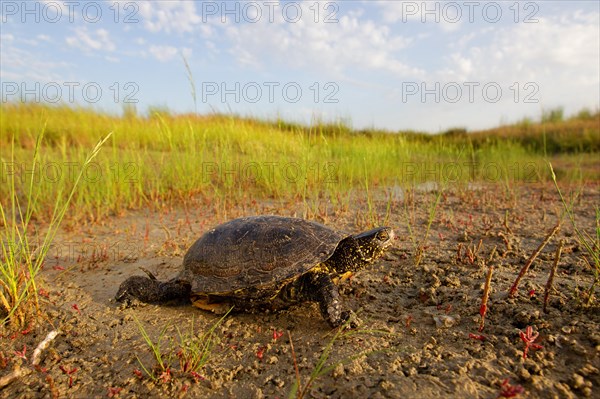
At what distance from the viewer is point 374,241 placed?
2529 mm

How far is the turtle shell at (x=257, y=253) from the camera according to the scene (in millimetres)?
2410

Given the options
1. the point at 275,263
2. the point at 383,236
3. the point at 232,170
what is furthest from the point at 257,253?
the point at 232,170

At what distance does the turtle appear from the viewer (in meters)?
2.40

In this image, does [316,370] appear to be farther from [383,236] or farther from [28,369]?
[28,369]

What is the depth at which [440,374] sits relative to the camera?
5.98ft

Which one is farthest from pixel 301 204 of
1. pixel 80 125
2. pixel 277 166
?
pixel 80 125

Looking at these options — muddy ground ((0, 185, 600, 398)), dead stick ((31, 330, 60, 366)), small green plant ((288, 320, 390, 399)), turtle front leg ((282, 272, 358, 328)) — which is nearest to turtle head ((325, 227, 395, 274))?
turtle front leg ((282, 272, 358, 328))

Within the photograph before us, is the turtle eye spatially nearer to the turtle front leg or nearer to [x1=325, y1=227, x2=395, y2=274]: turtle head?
[x1=325, y1=227, x2=395, y2=274]: turtle head

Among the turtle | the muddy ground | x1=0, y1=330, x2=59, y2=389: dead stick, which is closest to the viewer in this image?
Answer: the muddy ground

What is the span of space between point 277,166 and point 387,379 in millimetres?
4728

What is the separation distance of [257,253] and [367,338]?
86cm

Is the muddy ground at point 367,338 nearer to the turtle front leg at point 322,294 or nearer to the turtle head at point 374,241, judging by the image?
the turtle front leg at point 322,294

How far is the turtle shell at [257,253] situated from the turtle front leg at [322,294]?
15 centimetres

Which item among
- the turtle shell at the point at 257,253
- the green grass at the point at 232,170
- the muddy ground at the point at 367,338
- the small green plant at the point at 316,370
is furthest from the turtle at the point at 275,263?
the green grass at the point at 232,170
